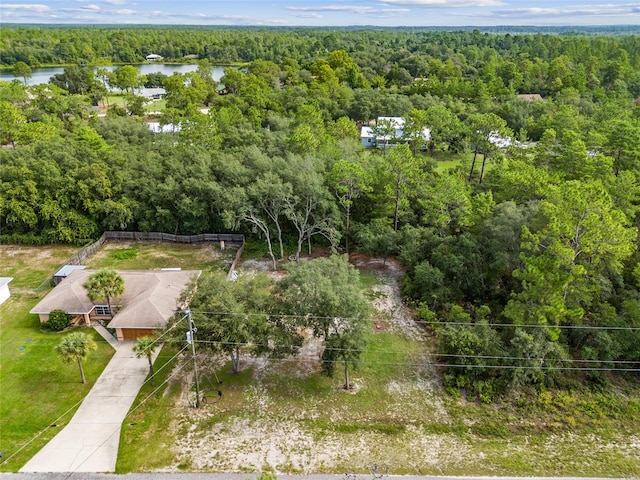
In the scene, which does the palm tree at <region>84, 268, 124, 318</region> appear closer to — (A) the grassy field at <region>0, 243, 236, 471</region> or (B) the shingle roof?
(B) the shingle roof

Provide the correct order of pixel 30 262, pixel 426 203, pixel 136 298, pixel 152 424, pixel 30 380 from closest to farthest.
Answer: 1. pixel 152 424
2. pixel 30 380
3. pixel 136 298
4. pixel 426 203
5. pixel 30 262

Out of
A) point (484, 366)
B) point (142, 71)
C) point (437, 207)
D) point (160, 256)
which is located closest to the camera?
point (484, 366)

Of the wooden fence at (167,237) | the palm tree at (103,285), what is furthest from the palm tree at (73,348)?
the wooden fence at (167,237)

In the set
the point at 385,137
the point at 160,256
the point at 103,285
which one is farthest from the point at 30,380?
the point at 385,137

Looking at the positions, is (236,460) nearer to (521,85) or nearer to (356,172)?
(356,172)

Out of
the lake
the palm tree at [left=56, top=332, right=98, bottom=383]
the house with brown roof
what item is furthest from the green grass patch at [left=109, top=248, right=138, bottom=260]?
the lake

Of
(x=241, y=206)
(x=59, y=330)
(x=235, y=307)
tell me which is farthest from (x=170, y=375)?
(x=241, y=206)

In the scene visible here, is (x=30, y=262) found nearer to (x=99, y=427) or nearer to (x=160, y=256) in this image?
(x=160, y=256)
